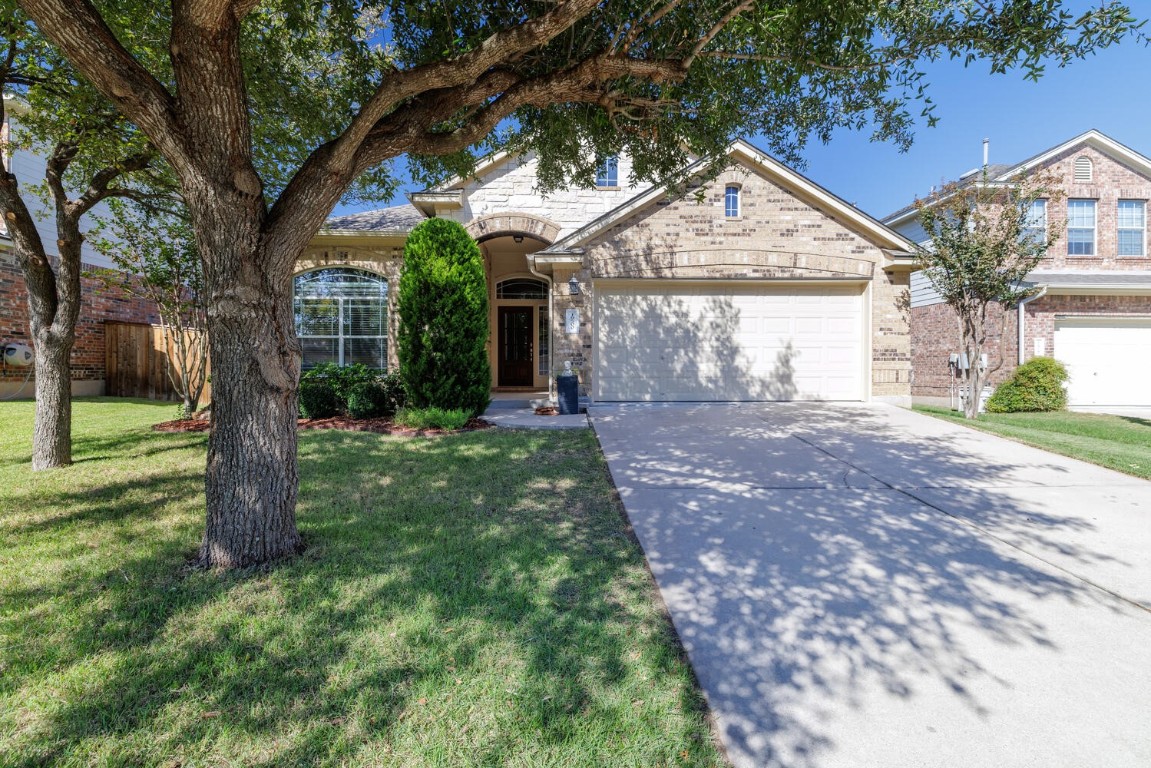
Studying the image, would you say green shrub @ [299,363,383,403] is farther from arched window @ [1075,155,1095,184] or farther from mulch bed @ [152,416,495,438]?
arched window @ [1075,155,1095,184]

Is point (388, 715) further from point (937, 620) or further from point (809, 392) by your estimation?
point (809, 392)

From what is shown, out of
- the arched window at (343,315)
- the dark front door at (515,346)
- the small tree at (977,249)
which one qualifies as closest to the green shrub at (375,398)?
the arched window at (343,315)

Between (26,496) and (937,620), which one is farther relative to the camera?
(26,496)

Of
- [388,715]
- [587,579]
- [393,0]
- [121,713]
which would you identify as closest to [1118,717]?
[587,579]

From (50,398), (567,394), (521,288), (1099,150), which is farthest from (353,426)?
(1099,150)

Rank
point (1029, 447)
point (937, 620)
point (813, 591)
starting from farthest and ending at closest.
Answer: point (1029, 447), point (813, 591), point (937, 620)

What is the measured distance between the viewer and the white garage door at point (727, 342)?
1038cm

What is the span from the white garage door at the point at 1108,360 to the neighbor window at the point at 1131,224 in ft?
7.90

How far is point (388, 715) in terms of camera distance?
1984 mm

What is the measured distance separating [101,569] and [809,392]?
10.9 m

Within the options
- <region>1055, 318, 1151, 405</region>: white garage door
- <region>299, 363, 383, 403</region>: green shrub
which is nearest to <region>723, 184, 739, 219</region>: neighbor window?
<region>299, 363, 383, 403</region>: green shrub

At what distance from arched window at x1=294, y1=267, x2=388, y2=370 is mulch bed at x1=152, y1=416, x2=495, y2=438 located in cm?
357

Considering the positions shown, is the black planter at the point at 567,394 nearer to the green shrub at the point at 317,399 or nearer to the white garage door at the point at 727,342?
the white garage door at the point at 727,342

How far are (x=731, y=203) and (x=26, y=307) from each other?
1633 centimetres
